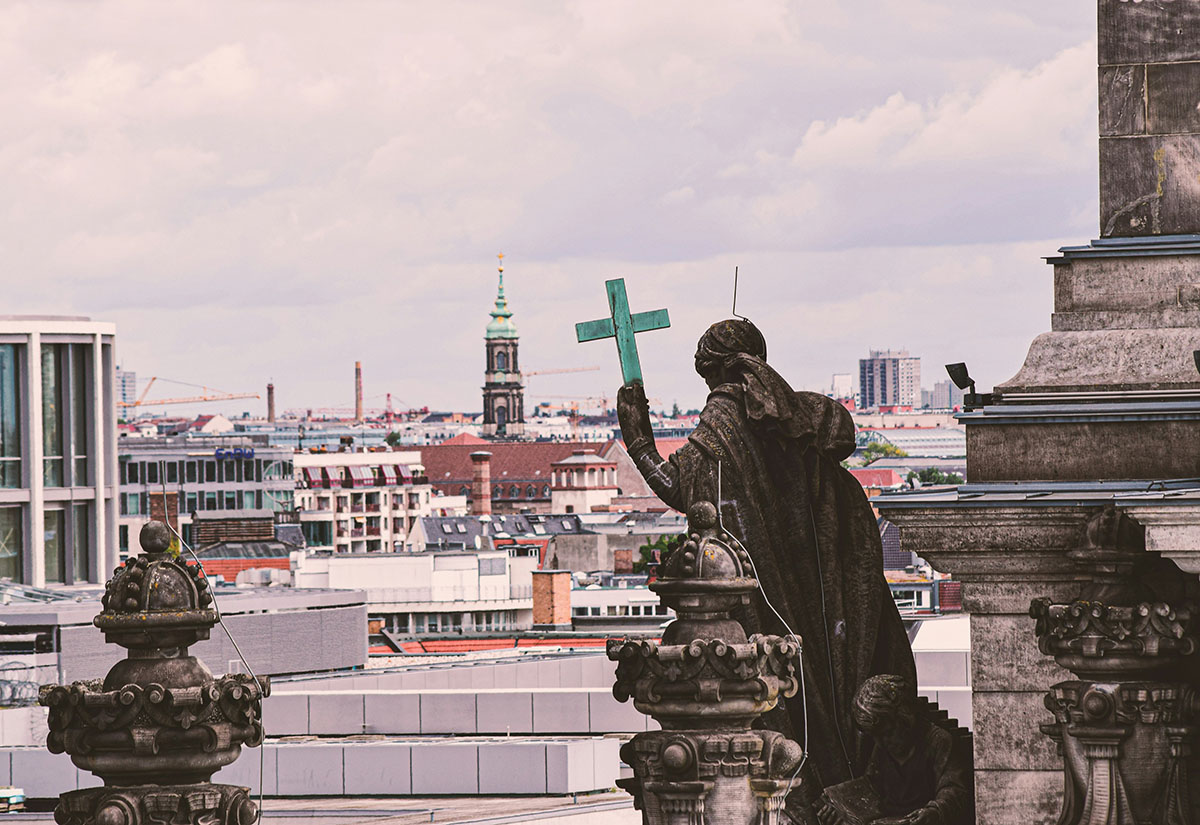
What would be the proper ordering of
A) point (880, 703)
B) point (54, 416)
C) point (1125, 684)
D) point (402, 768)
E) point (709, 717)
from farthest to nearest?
point (54, 416) < point (402, 768) < point (880, 703) < point (1125, 684) < point (709, 717)

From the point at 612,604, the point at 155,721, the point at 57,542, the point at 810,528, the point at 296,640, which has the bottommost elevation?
the point at 612,604

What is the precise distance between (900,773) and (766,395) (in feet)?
6.07

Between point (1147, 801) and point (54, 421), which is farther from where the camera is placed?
A: point (54, 421)

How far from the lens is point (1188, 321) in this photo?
13.2 m

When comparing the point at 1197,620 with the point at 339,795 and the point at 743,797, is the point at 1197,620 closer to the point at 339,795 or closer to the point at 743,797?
the point at 743,797

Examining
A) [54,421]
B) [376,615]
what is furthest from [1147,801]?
[376,615]

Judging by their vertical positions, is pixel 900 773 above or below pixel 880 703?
below

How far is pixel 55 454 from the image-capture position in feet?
346

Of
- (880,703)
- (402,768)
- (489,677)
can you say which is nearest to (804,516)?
(880,703)

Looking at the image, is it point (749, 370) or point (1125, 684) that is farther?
A: point (749, 370)

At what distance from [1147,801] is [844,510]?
237cm

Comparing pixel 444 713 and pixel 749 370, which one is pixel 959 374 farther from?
pixel 444 713

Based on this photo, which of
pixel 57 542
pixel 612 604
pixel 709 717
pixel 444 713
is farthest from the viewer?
pixel 612 604

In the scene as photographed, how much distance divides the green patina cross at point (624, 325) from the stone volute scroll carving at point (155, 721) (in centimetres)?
351
